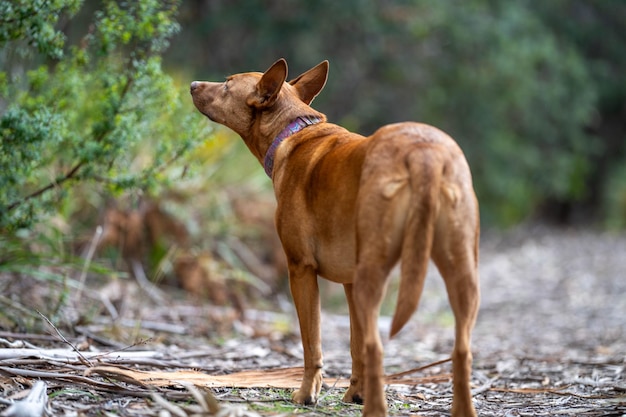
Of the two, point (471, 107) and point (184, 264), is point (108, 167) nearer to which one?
point (184, 264)

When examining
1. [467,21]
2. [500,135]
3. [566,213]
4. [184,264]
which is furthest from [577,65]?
[184,264]

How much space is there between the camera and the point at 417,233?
303 centimetres

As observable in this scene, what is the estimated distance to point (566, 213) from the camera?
2520 cm

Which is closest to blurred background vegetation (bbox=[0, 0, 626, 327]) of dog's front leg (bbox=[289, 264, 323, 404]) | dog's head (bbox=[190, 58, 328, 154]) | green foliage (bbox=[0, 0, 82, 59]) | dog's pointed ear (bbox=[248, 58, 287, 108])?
green foliage (bbox=[0, 0, 82, 59])

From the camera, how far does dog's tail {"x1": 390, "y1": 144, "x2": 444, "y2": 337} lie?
9.95ft

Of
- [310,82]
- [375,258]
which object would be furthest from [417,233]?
[310,82]

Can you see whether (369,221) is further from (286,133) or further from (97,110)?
(97,110)

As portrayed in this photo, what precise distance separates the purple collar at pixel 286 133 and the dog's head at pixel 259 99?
0.03 meters

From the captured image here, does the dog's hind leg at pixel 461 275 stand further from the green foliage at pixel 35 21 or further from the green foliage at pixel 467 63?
the green foliage at pixel 467 63

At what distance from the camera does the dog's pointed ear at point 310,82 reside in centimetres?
438

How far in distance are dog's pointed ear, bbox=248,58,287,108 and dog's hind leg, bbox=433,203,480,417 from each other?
4.49ft

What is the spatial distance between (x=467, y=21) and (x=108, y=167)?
494 inches

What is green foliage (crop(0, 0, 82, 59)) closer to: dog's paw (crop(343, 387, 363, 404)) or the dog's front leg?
the dog's front leg

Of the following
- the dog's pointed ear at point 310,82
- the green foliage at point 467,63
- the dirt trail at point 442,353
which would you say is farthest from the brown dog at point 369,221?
the green foliage at point 467,63
